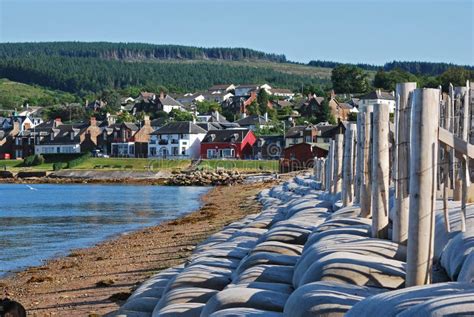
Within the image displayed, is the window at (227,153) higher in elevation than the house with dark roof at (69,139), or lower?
lower

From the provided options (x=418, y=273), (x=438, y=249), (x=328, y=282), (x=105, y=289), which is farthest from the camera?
(x=105, y=289)

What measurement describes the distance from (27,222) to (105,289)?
70.8ft

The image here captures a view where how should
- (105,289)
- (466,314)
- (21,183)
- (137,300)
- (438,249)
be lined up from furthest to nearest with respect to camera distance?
(21,183)
(105,289)
(137,300)
(438,249)
(466,314)

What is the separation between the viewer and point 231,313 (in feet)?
24.5

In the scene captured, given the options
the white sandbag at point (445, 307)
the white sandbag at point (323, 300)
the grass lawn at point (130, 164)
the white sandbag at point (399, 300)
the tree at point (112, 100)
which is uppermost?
the tree at point (112, 100)

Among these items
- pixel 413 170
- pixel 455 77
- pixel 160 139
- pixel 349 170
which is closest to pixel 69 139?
pixel 160 139

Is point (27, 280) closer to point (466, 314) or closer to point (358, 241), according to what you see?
point (358, 241)

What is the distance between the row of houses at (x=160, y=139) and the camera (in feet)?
321

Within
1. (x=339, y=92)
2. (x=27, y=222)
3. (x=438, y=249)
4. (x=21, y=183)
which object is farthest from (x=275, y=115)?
(x=438, y=249)

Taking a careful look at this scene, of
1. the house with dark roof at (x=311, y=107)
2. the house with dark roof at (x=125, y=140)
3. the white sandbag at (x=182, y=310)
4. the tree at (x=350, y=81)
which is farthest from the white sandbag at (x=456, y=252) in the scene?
the tree at (x=350, y=81)

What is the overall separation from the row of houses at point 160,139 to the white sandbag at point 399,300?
277 feet

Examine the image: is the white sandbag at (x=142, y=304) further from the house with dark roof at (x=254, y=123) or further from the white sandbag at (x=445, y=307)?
the house with dark roof at (x=254, y=123)

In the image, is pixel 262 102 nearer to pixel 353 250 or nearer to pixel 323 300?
pixel 353 250

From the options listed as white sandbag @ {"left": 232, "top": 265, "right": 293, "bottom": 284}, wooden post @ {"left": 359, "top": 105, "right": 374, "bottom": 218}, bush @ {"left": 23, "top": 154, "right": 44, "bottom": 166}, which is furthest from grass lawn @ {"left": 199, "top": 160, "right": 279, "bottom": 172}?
white sandbag @ {"left": 232, "top": 265, "right": 293, "bottom": 284}
